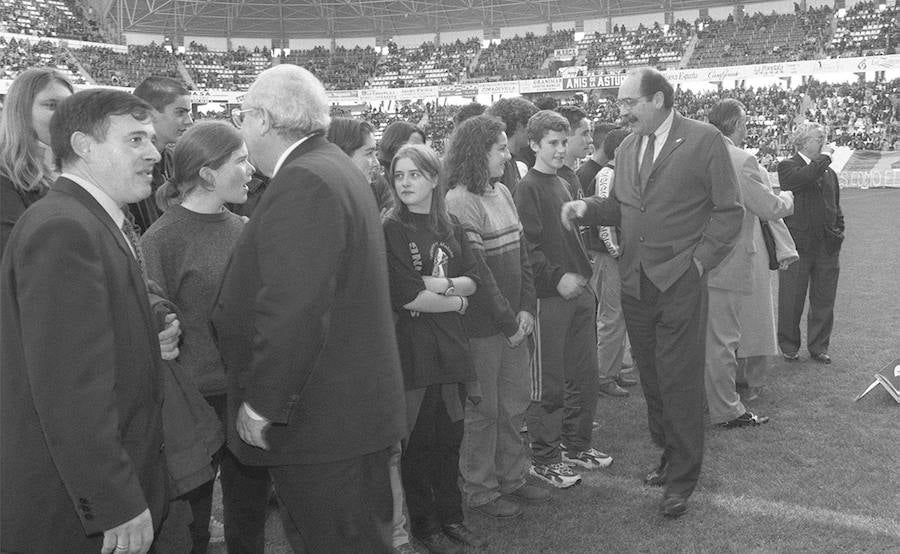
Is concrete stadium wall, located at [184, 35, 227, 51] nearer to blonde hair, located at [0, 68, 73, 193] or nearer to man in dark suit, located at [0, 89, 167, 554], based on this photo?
blonde hair, located at [0, 68, 73, 193]

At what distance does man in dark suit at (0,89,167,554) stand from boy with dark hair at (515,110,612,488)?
2.64 metres

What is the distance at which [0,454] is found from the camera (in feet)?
6.22

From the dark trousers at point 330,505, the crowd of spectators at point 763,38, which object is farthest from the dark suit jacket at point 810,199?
the crowd of spectators at point 763,38

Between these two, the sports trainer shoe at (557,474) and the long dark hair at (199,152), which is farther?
the sports trainer shoe at (557,474)

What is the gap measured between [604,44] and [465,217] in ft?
145

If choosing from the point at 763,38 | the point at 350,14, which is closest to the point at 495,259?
the point at 763,38

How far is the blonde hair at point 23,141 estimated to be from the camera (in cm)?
281

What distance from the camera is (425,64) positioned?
49.2 m

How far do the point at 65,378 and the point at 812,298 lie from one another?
6476 millimetres

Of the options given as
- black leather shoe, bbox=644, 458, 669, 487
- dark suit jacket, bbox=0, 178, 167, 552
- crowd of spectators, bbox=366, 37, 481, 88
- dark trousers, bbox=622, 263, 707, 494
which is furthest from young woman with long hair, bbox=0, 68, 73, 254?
crowd of spectators, bbox=366, 37, 481, 88

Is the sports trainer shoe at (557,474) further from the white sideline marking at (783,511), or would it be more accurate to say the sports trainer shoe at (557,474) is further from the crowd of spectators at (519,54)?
the crowd of spectators at (519,54)

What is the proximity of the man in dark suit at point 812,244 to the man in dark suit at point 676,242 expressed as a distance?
10.2 feet

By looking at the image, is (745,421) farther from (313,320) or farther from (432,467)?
(313,320)

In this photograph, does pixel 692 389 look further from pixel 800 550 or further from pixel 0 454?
pixel 0 454
